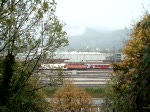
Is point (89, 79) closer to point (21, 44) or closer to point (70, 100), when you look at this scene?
point (70, 100)

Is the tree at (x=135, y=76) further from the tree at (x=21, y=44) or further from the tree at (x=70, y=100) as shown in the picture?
the tree at (x=70, y=100)

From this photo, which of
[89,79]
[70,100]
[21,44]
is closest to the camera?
[21,44]

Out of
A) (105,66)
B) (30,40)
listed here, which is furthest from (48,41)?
(105,66)

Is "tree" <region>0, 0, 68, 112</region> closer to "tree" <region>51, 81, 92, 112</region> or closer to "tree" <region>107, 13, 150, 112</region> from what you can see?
"tree" <region>107, 13, 150, 112</region>

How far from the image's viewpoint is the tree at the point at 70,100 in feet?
119

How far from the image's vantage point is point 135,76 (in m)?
14.9

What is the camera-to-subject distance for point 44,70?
14.0 metres

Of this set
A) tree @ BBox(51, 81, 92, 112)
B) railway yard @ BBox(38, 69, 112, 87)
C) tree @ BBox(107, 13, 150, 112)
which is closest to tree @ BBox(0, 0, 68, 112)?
tree @ BBox(107, 13, 150, 112)

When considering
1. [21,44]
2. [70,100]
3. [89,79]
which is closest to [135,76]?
[21,44]

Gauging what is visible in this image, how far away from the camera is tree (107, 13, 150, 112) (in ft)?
43.9

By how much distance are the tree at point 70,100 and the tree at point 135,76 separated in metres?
13.9

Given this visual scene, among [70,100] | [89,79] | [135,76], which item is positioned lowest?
[70,100]

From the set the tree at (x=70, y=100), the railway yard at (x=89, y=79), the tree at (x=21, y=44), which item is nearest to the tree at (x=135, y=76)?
the tree at (x=21, y=44)

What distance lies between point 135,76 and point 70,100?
22275mm
